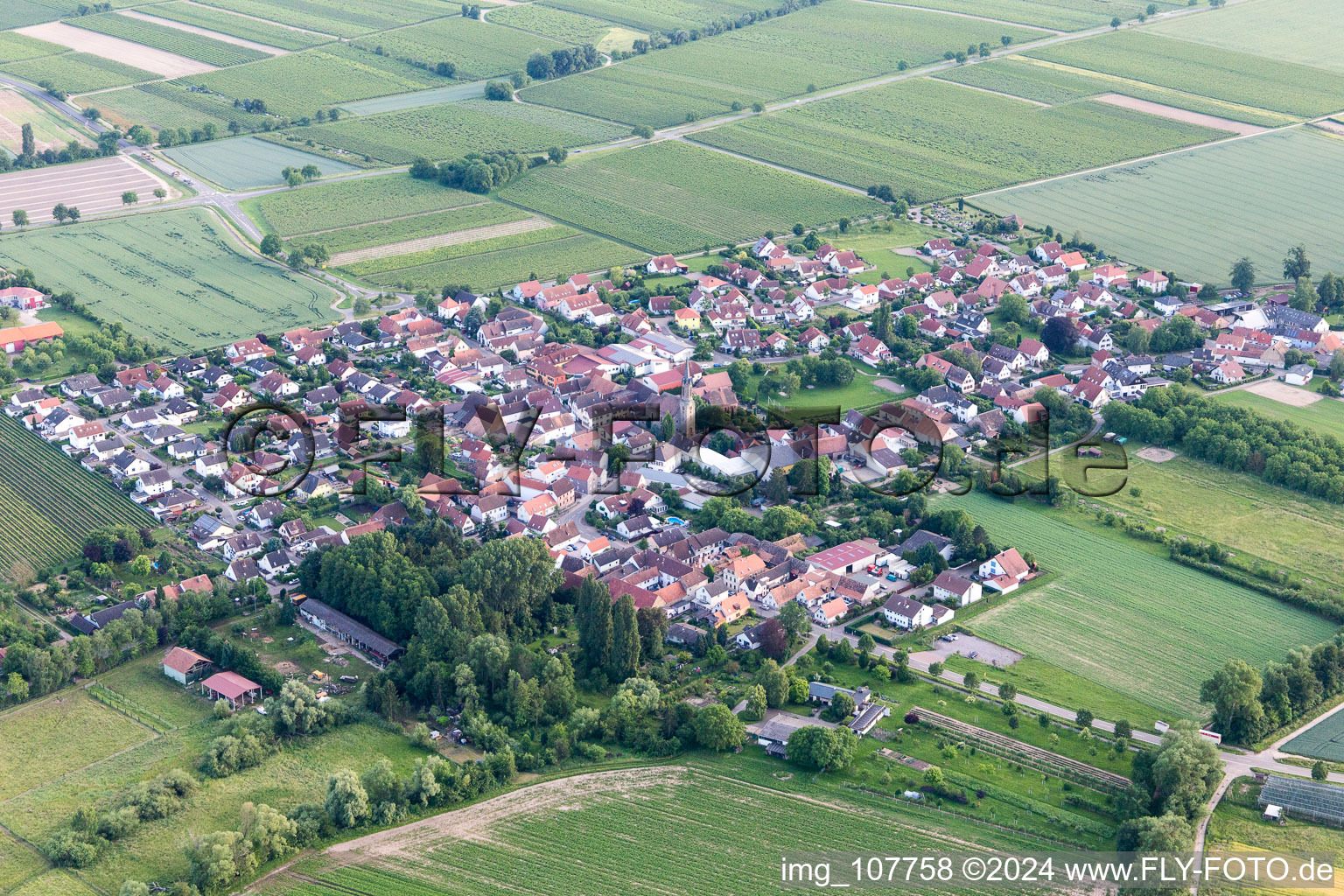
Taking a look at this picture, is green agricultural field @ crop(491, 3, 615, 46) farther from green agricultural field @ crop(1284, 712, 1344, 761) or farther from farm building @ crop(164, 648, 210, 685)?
green agricultural field @ crop(1284, 712, 1344, 761)

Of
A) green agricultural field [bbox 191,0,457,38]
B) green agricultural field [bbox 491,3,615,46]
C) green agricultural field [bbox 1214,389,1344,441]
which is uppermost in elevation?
green agricultural field [bbox 491,3,615,46]

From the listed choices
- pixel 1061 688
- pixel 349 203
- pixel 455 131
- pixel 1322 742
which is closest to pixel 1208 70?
pixel 455 131

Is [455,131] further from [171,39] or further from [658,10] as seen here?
[658,10]

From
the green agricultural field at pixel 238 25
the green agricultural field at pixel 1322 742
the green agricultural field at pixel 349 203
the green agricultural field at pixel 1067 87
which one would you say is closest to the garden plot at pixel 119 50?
the green agricultural field at pixel 238 25

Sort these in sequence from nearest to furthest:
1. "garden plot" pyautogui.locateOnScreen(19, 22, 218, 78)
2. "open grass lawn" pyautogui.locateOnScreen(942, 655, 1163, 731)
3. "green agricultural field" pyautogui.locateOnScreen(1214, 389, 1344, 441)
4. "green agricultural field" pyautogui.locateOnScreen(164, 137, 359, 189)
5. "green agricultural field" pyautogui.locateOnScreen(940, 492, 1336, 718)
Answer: "open grass lawn" pyautogui.locateOnScreen(942, 655, 1163, 731) → "green agricultural field" pyautogui.locateOnScreen(940, 492, 1336, 718) → "green agricultural field" pyautogui.locateOnScreen(1214, 389, 1344, 441) → "green agricultural field" pyautogui.locateOnScreen(164, 137, 359, 189) → "garden plot" pyautogui.locateOnScreen(19, 22, 218, 78)

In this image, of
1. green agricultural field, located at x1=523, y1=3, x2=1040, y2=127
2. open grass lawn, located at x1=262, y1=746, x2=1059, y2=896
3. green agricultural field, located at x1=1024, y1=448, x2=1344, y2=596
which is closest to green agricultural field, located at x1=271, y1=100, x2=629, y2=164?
green agricultural field, located at x1=523, y1=3, x2=1040, y2=127
